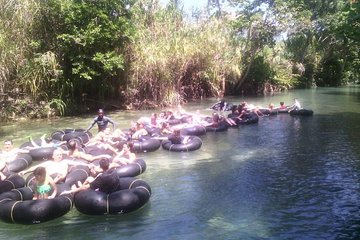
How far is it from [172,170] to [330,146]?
557cm

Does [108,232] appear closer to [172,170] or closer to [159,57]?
[172,170]

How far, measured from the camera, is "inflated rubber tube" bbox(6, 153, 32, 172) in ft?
33.8

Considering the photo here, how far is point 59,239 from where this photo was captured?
260 inches

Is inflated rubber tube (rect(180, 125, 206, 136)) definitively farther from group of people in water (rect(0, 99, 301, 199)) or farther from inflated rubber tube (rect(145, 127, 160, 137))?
inflated rubber tube (rect(145, 127, 160, 137))

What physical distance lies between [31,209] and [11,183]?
1.82m

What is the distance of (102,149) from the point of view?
11250 mm

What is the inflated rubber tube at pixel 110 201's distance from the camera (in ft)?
24.2

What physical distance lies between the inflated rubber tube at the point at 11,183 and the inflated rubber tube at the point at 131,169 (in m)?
2.14

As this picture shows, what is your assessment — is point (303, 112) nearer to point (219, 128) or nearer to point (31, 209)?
point (219, 128)

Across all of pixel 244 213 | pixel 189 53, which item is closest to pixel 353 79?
pixel 189 53

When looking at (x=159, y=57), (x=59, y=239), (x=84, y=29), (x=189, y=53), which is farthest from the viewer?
(x=189, y=53)

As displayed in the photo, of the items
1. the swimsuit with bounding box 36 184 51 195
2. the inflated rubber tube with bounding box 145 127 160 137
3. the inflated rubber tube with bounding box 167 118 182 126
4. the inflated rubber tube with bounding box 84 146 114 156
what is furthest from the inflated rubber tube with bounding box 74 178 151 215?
the inflated rubber tube with bounding box 167 118 182 126

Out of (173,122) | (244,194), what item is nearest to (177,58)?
(173,122)

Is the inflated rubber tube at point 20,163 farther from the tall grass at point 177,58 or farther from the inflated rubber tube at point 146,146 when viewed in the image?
the tall grass at point 177,58
